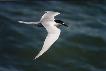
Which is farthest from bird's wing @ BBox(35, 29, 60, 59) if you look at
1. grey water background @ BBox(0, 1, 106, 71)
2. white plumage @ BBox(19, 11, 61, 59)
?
grey water background @ BBox(0, 1, 106, 71)

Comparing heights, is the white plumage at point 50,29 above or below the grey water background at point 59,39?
above

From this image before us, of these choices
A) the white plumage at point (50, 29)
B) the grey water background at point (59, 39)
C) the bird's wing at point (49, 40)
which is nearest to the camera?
the bird's wing at point (49, 40)

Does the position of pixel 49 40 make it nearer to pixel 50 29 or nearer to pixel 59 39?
pixel 50 29

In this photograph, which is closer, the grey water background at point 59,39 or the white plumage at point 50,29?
the white plumage at point 50,29

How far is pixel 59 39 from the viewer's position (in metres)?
18.1

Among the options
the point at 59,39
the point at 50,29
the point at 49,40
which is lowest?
the point at 59,39

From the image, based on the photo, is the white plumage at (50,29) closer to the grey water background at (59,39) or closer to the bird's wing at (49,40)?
the bird's wing at (49,40)

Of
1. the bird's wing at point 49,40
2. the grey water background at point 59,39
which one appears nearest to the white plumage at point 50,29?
the bird's wing at point 49,40

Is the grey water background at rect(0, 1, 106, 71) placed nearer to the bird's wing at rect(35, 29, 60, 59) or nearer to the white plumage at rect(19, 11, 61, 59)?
the white plumage at rect(19, 11, 61, 59)

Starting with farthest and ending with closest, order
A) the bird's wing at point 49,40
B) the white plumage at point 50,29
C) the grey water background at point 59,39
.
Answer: the grey water background at point 59,39, the white plumage at point 50,29, the bird's wing at point 49,40

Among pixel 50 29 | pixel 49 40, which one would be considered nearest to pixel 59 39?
pixel 50 29

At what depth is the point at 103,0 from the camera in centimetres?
2106

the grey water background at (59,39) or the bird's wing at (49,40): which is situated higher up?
the bird's wing at (49,40)

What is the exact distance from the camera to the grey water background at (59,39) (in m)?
16.8
